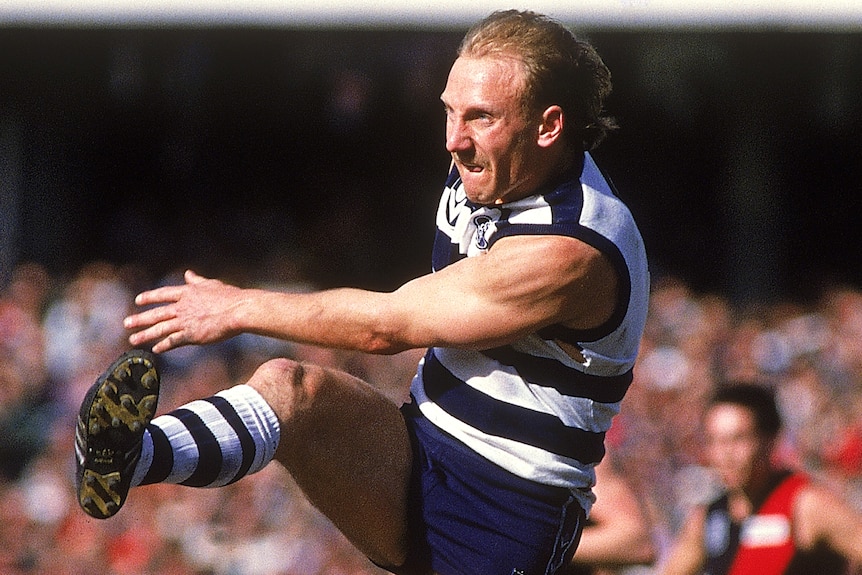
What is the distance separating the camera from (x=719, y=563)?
19.9 feet

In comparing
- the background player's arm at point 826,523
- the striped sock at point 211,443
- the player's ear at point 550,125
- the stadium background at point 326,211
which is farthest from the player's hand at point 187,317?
the stadium background at point 326,211

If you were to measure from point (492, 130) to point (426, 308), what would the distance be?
51 centimetres

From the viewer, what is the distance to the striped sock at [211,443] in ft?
10.8

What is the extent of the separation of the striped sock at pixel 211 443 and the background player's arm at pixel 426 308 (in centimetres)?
21

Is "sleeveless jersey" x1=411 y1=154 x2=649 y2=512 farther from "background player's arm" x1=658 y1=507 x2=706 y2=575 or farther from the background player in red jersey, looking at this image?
"background player's arm" x1=658 y1=507 x2=706 y2=575

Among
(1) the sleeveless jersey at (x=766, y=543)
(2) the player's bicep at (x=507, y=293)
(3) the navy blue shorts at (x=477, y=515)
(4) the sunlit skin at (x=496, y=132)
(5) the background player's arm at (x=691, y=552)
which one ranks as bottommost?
(5) the background player's arm at (x=691, y=552)

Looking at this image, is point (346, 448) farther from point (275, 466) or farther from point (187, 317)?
point (275, 466)

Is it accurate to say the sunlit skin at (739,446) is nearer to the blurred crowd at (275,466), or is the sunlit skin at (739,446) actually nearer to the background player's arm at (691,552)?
the background player's arm at (691,552)

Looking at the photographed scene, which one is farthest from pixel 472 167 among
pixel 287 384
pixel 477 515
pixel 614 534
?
pixel 614 534

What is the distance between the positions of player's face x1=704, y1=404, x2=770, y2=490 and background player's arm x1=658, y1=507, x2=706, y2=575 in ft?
0.81

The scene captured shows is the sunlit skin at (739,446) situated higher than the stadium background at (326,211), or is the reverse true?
the sunlit skin at (739,446)

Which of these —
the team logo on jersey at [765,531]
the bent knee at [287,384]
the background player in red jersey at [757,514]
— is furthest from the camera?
the team logo on jersey at [765,531]

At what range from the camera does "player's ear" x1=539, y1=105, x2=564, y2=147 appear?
3.50 meters

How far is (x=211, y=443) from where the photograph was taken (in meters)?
3.33
